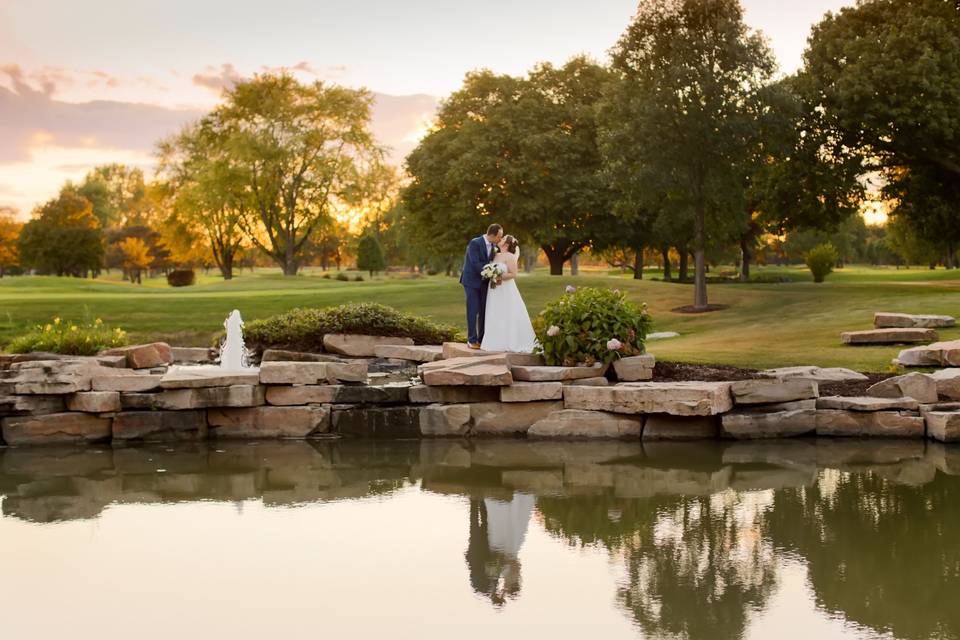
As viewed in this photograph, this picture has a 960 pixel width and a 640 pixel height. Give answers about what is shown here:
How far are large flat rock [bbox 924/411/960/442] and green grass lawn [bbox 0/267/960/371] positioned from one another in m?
2.95

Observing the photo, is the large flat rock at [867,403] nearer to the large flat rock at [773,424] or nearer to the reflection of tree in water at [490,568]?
the large flat rock at [773,424]

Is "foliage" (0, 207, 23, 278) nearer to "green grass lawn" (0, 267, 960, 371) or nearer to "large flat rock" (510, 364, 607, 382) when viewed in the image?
"green grass lawn" (0, 267, 960, 371)

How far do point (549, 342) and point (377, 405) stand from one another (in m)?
2.51

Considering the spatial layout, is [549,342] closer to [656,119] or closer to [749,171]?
[656,119]

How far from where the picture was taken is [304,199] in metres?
57.3

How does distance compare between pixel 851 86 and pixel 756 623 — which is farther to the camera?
pixel 851 86

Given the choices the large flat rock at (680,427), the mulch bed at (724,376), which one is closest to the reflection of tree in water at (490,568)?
the large flat rock at (680,427)

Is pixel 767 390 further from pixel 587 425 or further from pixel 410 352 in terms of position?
pixel 410 352

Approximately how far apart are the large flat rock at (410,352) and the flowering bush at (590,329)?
3132 mm

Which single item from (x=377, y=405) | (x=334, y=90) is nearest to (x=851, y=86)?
(x=377, y=405)

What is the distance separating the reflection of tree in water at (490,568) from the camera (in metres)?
5.91

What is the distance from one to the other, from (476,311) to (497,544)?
8.30 meters

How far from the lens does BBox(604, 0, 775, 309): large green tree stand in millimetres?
26875

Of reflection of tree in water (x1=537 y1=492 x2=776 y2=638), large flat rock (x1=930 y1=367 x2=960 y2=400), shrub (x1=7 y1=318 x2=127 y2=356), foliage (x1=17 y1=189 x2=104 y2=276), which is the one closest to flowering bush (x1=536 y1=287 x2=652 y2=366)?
large flat rock (x1=930 y1=367 x2=960 y2=400)
